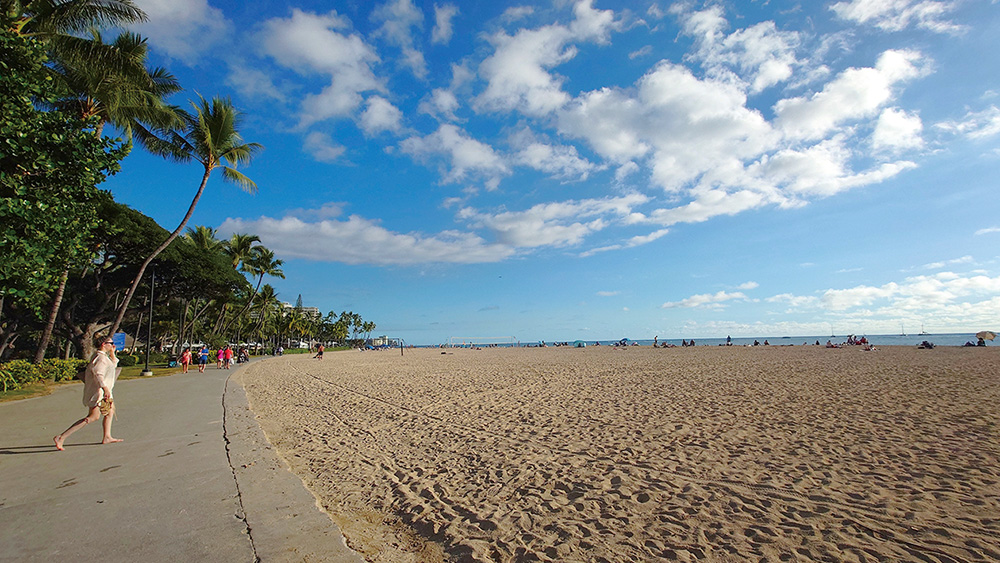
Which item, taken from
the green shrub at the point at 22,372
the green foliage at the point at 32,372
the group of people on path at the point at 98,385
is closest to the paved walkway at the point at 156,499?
the group of people on path at the point at 98,385

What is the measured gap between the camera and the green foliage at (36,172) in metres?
6.07

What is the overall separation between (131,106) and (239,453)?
560 inches

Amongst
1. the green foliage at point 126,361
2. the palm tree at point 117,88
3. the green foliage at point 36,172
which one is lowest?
the green foliage at point 126,361

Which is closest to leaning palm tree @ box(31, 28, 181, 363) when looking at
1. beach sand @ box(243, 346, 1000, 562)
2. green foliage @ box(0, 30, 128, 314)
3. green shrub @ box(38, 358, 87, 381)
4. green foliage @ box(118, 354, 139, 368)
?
green shrub @ box(38, 358, 87, 381)

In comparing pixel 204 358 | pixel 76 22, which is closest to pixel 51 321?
pixel 204 358

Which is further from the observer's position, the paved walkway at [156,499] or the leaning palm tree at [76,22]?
the leaning palm tree at [76,22]

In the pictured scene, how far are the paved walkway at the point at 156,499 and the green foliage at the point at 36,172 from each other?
2.43m

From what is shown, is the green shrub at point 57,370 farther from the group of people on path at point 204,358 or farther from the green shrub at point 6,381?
the group of people on path at point 204,358

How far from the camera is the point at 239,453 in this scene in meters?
5.33

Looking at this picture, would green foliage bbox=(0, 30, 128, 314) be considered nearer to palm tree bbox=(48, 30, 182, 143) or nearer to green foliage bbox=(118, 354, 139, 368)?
palm tree bbox=(48, 30, 182, 143)

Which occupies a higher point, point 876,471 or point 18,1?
point 18,1

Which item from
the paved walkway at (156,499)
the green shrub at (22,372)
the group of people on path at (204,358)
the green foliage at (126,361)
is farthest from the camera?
the green foliage at (126,361)

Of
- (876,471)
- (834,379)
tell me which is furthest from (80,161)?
(834,379)

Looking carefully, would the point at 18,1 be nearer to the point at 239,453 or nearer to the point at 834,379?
the point at 239,453
